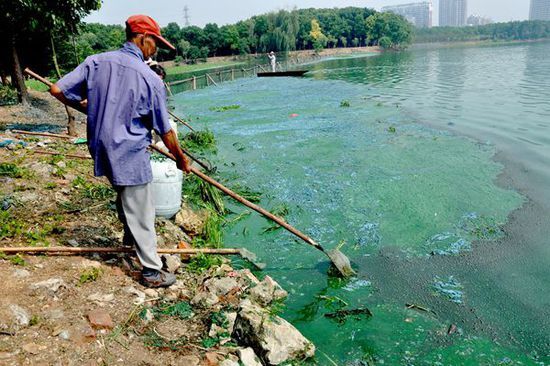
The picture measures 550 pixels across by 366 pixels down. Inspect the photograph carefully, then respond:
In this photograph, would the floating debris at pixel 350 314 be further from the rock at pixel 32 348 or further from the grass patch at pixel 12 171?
the grass patch at pixel 12 171

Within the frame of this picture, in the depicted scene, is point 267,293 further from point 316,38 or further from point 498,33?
point 498,33

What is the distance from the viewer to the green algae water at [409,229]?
12.2 feet

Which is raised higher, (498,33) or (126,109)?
(498,33)

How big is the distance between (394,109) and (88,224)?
13.1 meters

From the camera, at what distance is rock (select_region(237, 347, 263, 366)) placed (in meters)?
2.90

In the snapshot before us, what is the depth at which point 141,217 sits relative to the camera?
132 inches

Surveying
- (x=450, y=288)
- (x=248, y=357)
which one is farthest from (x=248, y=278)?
(x=450, y=288)

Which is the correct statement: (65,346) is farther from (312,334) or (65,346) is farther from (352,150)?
(352,150)

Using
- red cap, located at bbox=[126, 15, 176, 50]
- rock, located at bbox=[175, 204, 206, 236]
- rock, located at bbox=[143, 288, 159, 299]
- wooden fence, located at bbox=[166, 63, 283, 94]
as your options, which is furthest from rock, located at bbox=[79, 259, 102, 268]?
wooden fence, located at bbox=[166, 63, 283, 94]

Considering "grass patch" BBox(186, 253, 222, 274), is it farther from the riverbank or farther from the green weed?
the green weed

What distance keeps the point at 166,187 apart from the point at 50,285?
1.92m

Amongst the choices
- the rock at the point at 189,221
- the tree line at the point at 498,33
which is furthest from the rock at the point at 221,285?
the tree line at the point at 498,33

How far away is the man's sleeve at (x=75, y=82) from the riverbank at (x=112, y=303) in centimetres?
150

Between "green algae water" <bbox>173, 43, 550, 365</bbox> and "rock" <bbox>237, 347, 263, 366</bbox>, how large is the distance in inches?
26.0
